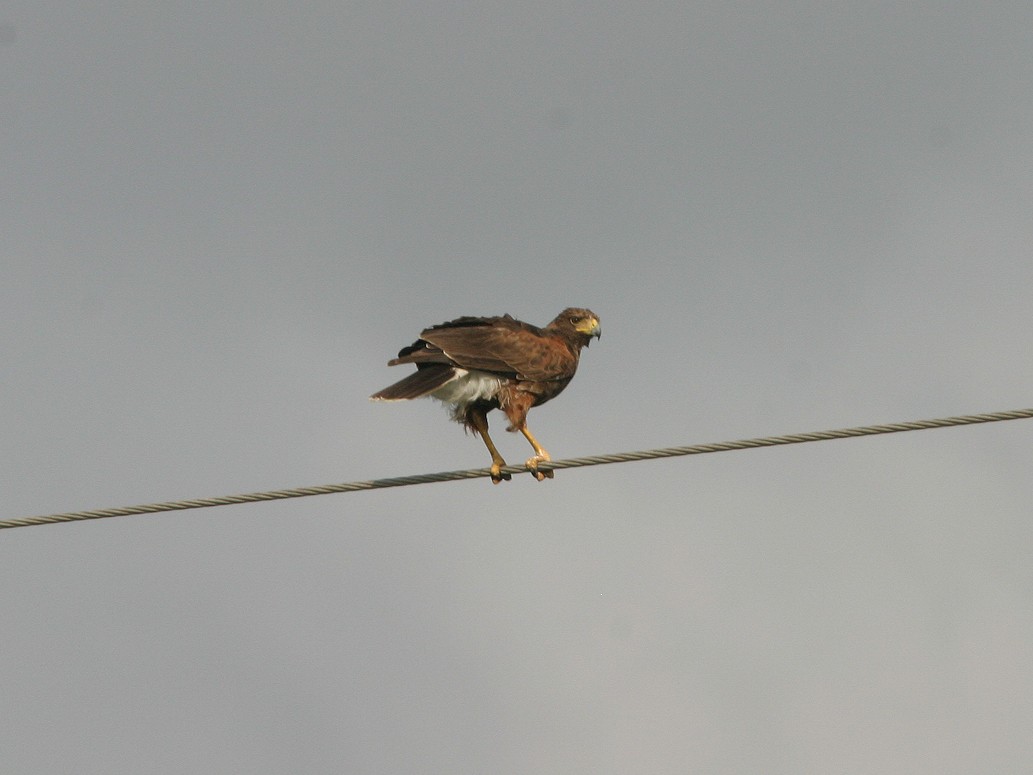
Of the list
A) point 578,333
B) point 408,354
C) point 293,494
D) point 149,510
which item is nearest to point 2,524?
point 149,510

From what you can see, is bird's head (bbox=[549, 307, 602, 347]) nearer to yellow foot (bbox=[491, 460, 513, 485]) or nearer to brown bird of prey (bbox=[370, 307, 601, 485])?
brown bird of prey (bbox=[370, 307, 601, 485])

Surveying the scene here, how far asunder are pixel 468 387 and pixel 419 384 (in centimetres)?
55

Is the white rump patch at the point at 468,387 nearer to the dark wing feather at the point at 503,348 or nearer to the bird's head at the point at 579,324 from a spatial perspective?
the dark wing feather at the point at 503,348

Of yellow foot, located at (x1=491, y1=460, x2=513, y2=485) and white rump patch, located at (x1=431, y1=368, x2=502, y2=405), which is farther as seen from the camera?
white rump patch, located at (x1=431, y1=368, x2=502, y2=405)

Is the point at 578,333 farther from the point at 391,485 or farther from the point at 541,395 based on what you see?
the point at 391,485

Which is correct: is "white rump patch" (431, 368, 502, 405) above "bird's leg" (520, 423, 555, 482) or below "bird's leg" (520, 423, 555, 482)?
above

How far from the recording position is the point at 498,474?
10.5 metres

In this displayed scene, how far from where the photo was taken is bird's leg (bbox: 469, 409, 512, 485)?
10648mm

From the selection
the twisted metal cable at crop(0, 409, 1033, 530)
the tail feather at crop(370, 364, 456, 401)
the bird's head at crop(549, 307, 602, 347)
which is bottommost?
the twisted metal cable at crop(0, 409, 1033, 530)

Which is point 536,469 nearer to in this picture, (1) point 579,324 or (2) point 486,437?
(2) point 486,437

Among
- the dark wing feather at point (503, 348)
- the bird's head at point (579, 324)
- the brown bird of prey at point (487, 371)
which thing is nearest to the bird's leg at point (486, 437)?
the brown bird of prey at point (487, 371)

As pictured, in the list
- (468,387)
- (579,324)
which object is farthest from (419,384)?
(579,324)

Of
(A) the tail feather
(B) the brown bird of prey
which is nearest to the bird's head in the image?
(B) the brown bird of prey

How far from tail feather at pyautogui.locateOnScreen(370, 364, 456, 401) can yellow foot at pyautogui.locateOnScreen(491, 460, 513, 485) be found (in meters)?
0.72
